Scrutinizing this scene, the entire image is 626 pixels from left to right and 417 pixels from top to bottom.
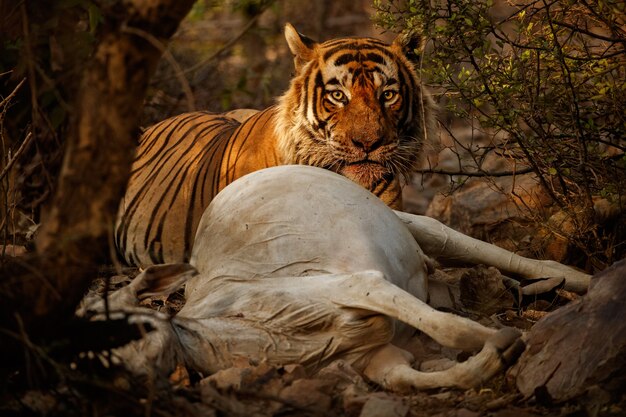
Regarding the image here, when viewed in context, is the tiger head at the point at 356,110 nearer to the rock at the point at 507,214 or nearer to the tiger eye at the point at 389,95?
the tiger eye at the point at 389,95

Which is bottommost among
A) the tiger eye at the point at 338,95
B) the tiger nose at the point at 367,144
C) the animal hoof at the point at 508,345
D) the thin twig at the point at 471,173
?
the animal hoof at the point at 508,345

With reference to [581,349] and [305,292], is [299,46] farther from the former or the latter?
[581,349]

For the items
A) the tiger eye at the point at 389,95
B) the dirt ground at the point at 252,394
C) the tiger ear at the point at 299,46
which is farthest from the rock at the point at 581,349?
the tiger ear at the point at 299,46

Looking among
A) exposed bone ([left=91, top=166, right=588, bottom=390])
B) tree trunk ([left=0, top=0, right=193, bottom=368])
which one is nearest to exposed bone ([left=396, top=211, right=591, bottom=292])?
exposed bone ([left=91, top=166, right=588, bottom=390])

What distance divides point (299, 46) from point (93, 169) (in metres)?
3.23

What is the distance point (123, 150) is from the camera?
2.87 meters

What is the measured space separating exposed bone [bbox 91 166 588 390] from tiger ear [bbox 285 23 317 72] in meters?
1.73

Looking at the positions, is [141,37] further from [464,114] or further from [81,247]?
[464,114]

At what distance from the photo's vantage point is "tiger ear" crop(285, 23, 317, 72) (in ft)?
19.4

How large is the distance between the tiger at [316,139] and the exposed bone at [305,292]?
1.25m

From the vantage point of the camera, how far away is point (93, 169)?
2854mm

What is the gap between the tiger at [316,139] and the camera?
18.3ft

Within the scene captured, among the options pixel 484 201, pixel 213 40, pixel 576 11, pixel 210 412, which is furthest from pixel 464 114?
pixel 213 40

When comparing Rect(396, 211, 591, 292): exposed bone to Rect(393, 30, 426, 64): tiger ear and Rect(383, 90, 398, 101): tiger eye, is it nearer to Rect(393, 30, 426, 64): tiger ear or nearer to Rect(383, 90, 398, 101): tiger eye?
Rect(383, 90, 398, 101): tiger eye
